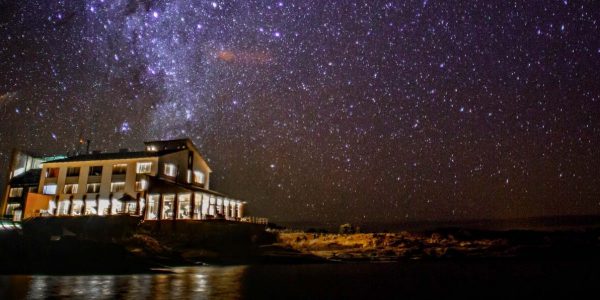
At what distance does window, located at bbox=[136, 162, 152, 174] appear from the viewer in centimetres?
5038

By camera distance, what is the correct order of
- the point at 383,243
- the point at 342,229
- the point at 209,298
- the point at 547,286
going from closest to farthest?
1. the point at 209,298
2. the point at 547,286
3. the point at 383,243
4. the point at 342,229

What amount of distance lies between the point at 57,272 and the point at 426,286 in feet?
65.8

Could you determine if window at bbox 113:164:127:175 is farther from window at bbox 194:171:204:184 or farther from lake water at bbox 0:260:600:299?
lake water at bbox 0:260:600:299

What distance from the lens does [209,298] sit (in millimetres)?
13523

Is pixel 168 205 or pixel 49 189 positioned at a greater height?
pixel 49 189

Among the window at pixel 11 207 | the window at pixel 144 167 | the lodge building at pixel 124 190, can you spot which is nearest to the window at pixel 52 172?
the lodge building at pixel 124 190

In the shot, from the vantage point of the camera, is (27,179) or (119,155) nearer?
(119,155)

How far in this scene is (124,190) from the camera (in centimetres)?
4966

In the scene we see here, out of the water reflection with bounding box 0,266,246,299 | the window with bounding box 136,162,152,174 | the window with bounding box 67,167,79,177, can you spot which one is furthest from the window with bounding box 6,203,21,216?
the water reflection with bounding box 0,266,246,299

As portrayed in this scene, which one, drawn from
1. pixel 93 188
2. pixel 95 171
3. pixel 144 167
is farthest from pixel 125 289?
pixel 95 171

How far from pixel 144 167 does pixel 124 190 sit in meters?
3.71

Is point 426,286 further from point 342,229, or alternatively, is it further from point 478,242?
point 342,229

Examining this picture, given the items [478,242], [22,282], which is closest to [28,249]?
[22,282]

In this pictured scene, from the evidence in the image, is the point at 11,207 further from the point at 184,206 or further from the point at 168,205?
the point at 184,206
